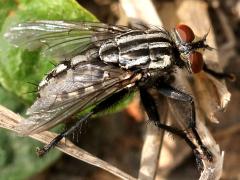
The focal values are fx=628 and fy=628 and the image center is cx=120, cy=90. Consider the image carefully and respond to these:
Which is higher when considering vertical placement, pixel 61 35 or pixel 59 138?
pixel 61 35

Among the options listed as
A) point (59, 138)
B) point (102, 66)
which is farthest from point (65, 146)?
point (102, 66)

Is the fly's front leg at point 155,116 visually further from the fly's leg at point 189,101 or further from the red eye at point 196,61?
the red eye at point 196,61

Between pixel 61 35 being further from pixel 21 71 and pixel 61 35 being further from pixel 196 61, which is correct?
pixel 196 61

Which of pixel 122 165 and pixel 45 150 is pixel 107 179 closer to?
pixel 122 165

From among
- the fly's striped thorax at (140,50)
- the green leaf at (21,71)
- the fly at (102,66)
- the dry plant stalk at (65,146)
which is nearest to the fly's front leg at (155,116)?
the fly at (102,66)

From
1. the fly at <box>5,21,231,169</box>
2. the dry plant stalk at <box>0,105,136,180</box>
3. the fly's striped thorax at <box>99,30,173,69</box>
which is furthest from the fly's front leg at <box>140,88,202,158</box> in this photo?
the dry plant stalk at <box>0,105,136,180</box>
